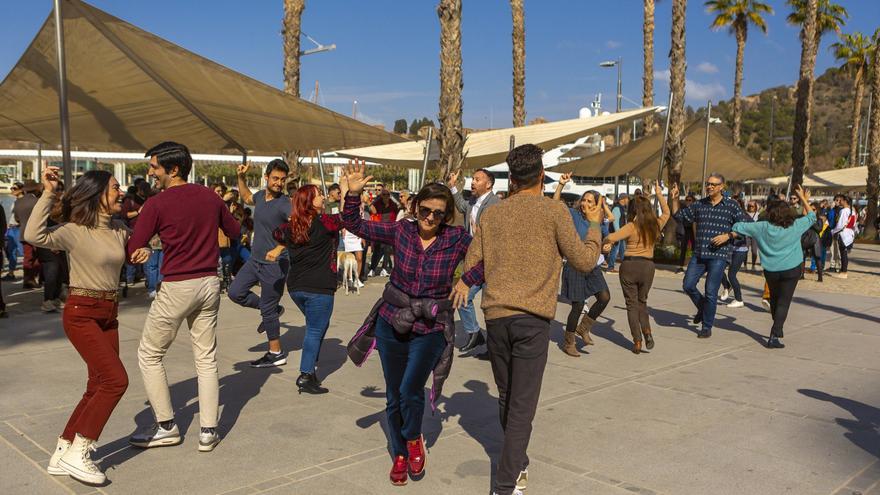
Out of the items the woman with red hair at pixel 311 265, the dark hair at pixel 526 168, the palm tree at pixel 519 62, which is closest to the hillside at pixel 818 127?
the palm tree at pixel 519 62

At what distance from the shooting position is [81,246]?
162 inches

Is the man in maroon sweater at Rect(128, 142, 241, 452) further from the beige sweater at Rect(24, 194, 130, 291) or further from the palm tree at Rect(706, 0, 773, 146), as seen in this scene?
the palm tree at Rect(706, 0, 773, 146)

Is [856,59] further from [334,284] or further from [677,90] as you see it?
[334,284]

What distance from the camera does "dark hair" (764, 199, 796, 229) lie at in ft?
26.3

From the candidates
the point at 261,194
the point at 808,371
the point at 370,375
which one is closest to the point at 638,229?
the point at 808,371

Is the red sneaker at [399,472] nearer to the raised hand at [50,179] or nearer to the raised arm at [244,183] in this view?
the raised hand at [50,179]

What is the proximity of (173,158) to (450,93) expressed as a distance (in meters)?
10.3

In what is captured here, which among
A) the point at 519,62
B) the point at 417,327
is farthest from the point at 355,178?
the point at 519,62

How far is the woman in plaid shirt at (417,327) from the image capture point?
400 cm

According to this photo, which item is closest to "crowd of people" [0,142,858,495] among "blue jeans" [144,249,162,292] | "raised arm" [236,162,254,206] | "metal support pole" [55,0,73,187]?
"raised arm" [236,162,254,206]

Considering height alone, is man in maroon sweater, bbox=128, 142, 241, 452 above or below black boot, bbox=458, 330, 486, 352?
above

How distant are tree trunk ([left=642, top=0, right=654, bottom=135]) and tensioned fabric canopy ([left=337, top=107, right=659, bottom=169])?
11063 mm

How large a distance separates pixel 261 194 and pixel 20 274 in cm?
860

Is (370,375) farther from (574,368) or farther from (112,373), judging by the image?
(112,373)
